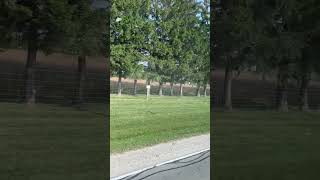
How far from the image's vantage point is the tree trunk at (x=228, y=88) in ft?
20.7

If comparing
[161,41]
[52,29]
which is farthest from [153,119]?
[52,29]

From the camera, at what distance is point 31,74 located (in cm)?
576

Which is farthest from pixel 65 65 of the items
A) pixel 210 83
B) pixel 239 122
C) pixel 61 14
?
pixel 239 122

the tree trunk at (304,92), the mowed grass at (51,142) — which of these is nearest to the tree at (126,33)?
the mowed grass at (51,142)

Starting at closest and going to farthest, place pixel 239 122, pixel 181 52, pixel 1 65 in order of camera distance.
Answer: pixel 1 65, pixel 181 52, pixel 239 122

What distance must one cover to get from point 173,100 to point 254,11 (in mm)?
1320

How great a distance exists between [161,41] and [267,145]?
5.95 feet

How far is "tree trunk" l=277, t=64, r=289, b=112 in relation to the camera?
6.53 metres

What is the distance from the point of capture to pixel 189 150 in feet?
20.2

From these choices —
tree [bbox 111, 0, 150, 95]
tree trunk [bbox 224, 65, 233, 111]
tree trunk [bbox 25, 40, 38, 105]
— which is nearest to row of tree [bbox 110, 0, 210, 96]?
tree [bbox 111, 0, 150, 95]

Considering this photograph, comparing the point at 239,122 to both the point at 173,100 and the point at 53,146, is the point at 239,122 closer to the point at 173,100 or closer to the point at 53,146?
the point at 173,100

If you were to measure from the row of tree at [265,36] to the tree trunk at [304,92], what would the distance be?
0.45ft

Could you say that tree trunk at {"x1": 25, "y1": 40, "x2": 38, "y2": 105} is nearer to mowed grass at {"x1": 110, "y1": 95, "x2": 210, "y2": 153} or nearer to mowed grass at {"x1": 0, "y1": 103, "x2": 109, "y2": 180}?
mowed grass at {"x1": 0, "y1": 103, "x2": 109, "y2": 180}

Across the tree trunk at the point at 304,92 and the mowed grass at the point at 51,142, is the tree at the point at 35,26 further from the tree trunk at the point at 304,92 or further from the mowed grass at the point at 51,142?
the tree trunk at the point at 304,92
